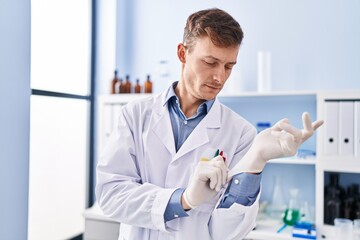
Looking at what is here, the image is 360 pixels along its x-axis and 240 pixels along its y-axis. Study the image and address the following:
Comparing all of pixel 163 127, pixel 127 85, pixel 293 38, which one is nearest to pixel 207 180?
pixel 163 127

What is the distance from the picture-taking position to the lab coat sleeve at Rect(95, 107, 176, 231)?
1.00 metres

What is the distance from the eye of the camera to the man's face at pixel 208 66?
104 centimetres

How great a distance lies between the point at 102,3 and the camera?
2.79m

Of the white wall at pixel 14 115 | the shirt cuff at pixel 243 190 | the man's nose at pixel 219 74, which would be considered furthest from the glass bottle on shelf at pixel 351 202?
the white wall at pixel 14 115

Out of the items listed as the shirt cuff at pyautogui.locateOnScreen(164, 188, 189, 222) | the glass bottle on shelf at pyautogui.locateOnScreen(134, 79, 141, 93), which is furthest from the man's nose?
the glass bottle on shelf at pyautogui.locateOnScreen(134, 79, 141, 93)

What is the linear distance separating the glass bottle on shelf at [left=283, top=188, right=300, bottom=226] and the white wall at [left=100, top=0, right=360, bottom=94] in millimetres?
679

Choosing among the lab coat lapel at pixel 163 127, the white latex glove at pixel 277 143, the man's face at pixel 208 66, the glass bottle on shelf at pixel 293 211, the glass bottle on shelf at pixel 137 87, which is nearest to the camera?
the white latex glove at pixel 277 143

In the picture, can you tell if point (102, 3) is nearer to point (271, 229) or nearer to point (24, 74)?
point (24, 74)

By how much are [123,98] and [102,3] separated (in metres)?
0.91

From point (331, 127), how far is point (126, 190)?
1309 mm

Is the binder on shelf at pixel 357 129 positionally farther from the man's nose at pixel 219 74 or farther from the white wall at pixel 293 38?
the man's nose at pixel 219 74

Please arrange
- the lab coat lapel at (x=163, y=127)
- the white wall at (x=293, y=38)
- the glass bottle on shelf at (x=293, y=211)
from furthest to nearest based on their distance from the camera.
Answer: the white wall at (x=293, y=38) < the glass bottle on shelf at (x=293, y=211) < the lab coat lapel at (x=163, y=127)

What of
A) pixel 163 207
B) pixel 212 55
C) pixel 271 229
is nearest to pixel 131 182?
pixel 163 207

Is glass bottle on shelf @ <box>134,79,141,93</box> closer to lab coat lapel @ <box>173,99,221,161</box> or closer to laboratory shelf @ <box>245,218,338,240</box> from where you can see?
laboratory shelf @ <box>245,218,338,240</box>
